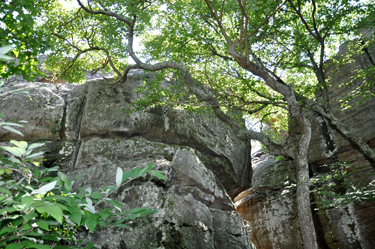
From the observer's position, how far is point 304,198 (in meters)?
6.52

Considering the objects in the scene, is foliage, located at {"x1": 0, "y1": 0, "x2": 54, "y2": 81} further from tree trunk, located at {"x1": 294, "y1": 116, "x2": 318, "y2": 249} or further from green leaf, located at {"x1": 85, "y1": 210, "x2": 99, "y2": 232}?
tree trunk, located at {"x1": 294, "y1": 116, "x2": 318, "y2": 249}

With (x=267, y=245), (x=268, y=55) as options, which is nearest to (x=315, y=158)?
(x=267, y=245)

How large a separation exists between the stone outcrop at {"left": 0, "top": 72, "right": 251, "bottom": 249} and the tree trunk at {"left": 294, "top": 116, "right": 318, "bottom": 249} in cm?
150

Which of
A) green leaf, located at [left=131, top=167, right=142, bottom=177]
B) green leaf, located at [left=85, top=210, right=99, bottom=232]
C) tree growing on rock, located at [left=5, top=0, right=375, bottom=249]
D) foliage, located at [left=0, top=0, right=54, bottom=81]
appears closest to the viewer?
green leaf, located at [left=85, top=210, right=99, bottom=232]

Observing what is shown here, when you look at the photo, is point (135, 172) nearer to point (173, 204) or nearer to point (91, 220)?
point (91, 220)

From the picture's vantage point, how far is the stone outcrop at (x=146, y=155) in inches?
223

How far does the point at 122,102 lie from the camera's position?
29.5 feet

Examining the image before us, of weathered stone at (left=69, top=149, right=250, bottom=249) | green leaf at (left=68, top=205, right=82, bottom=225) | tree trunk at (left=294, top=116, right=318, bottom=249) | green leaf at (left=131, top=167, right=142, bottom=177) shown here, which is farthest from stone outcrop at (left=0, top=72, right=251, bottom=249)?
green leaf at (left=68, top=205, right=82, bottom=225)

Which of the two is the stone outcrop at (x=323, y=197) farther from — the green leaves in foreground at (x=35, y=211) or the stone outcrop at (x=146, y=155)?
the green leaves in foreground at (x=35, y=211)

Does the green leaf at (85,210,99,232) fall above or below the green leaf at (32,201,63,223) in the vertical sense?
below

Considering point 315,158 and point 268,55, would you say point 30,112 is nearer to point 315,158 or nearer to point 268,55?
point 268,55

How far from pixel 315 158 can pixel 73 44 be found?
35.4 ft

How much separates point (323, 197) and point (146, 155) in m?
7.15

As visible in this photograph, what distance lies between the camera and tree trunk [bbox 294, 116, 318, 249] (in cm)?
608
